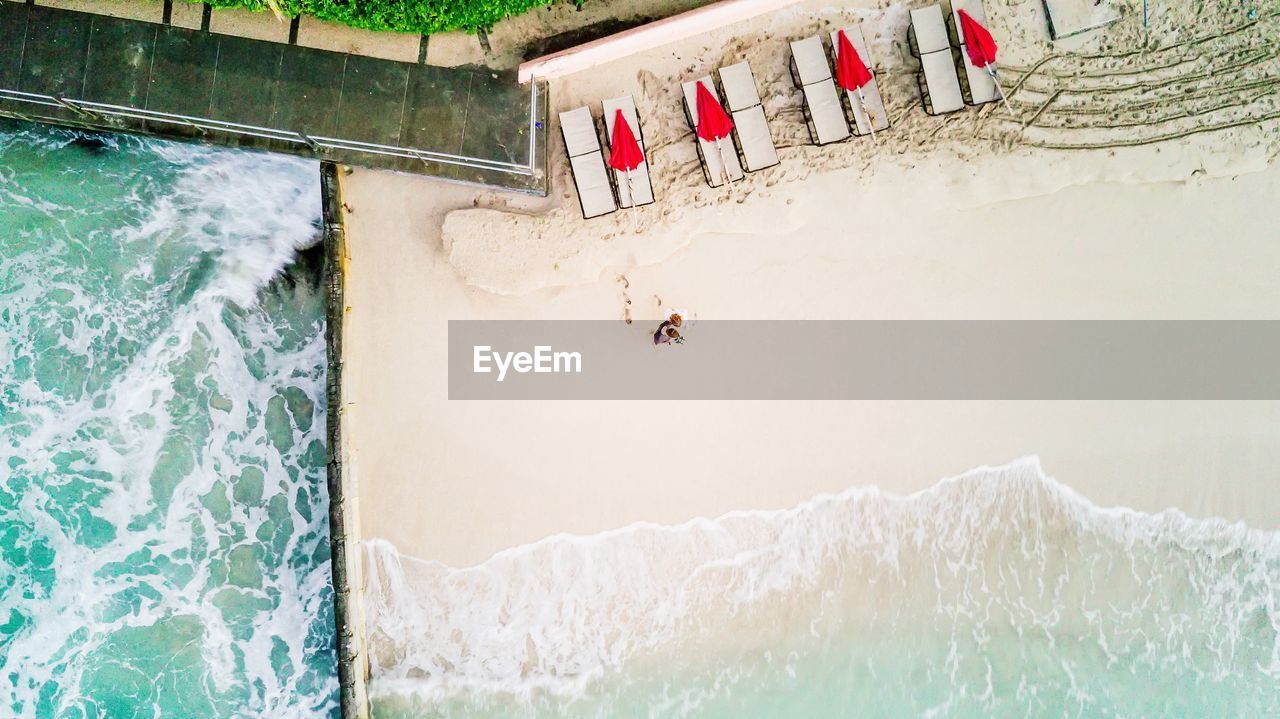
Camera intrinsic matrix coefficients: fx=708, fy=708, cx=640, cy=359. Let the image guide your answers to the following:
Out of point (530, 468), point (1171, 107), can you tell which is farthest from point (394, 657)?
point (1171, 107)

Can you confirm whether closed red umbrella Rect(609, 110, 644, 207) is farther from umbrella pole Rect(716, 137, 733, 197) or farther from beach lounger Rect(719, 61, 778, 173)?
beach lounger Rect(719, 61, 778, 173)

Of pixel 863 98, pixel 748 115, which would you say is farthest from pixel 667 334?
pixel 863 98

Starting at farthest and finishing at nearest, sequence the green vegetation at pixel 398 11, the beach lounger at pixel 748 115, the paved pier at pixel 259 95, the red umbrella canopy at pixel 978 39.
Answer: the beach lounger at pixel 748 115
the red umbrella canopy at pixel 978 39
the paved pier at pixel 259 95
the green vegetation at pixel 398 11

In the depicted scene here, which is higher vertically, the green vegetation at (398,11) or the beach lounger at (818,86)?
the green vegetation at (398,11)

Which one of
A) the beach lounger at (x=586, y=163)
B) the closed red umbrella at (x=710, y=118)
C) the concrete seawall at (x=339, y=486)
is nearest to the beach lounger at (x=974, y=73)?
the closed red umbrella at (x=710, y=118)

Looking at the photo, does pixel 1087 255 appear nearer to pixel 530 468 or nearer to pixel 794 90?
pixel 794 90

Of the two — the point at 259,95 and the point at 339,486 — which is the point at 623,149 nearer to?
the point at 259,95

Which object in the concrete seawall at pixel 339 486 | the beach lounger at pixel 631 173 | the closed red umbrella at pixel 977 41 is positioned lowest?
the concrete seawall at pixel 339 486

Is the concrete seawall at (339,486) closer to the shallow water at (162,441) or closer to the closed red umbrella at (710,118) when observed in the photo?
the shallow water at (162,441)

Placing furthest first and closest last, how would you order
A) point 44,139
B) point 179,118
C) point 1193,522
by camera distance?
1. point 1193,522
2. point 44,139
3. point 179,118
